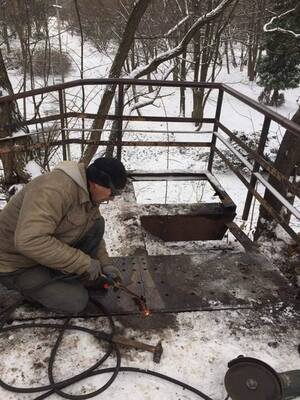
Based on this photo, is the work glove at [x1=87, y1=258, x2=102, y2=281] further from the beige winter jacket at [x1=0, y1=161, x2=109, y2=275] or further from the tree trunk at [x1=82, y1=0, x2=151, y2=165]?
the tree trunk at [x1=82, y1=0, x2=151, y2=165]

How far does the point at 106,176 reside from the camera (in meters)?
2.40

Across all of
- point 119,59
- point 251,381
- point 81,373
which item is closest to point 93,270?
point 81,373

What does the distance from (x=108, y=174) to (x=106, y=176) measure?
0.06ft

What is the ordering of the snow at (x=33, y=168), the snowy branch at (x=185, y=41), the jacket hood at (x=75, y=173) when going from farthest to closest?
the snowy branch at (x=185, y=41) → the snow at (x=33, y=168) → the jacket hood at (x=75, y=173)

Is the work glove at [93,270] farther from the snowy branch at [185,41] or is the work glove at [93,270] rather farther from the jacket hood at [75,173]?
the snowy branch at [185,41]

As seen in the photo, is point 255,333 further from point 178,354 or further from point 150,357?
point 150,357

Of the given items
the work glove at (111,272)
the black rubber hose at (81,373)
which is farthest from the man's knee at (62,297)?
the work glove at (111,272)

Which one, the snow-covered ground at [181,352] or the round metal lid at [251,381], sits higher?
the round metal lid at [251,381]

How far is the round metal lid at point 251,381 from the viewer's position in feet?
7.33

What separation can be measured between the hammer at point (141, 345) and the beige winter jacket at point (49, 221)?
0.54 m

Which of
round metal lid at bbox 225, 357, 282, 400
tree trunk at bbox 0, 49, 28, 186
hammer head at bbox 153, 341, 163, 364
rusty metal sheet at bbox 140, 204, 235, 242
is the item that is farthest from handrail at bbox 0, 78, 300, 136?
hammer head at bbox 153, 341, 163, 364

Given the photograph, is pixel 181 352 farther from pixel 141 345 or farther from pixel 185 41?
pixel 185 41

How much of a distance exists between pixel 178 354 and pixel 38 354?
3.17 feet

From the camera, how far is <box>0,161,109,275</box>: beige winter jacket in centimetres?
234
